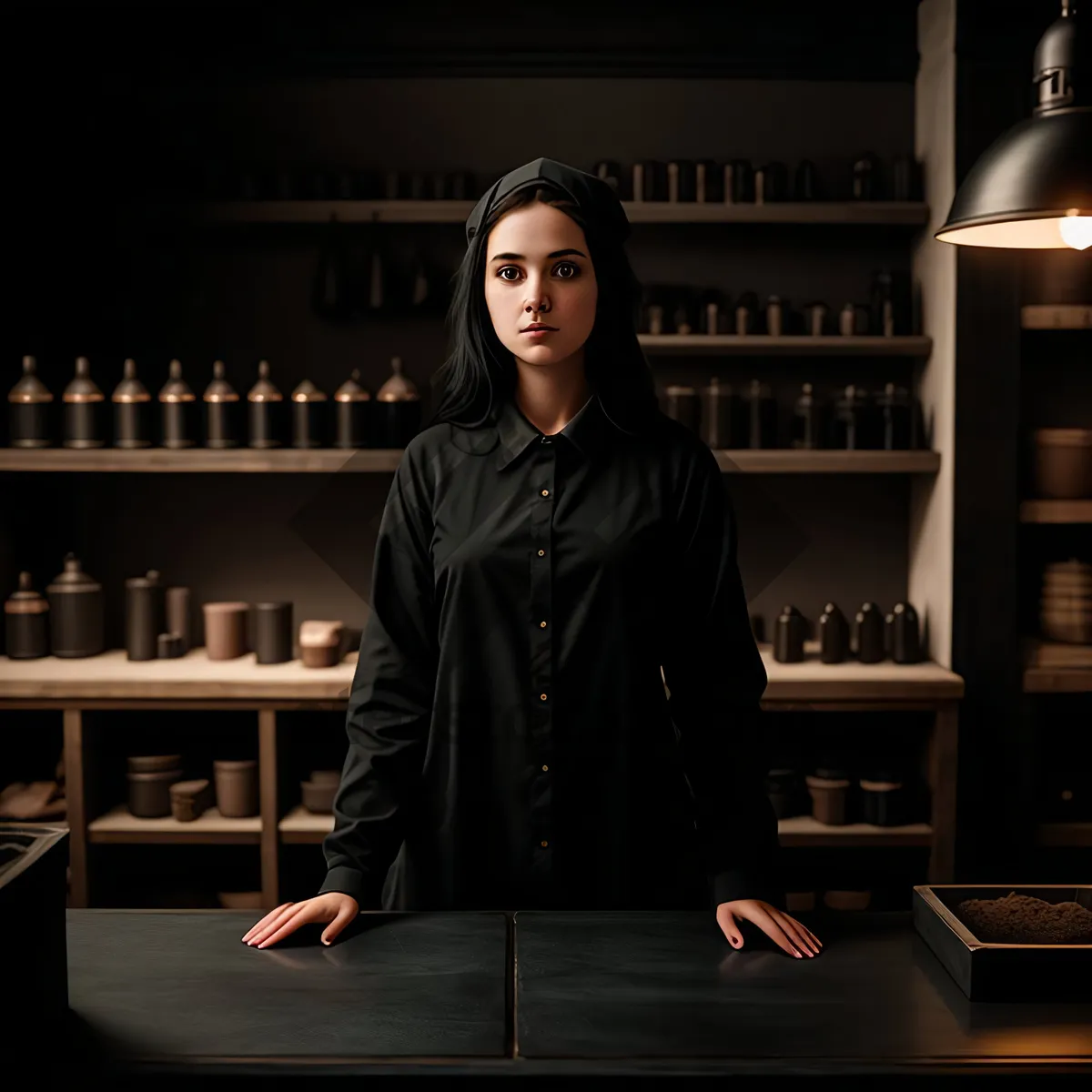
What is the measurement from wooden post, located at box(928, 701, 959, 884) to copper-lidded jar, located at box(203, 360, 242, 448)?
74.5 inches

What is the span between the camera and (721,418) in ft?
9.85

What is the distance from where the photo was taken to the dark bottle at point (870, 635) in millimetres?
2967

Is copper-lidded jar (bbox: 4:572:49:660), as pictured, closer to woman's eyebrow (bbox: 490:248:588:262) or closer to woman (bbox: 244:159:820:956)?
woman (bbox: 244:159:820:956)

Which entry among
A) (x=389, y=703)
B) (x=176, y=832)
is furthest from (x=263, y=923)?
(x=176, y=832)

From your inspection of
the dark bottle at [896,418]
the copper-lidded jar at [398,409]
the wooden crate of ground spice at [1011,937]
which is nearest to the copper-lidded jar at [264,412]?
the copper-lidded jar at [398,409]

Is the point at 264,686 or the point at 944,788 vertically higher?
the point at 264,686

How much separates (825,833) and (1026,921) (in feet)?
5.61

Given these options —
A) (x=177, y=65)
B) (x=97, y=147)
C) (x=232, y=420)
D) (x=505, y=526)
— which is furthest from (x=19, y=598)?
(x=505, y=526)

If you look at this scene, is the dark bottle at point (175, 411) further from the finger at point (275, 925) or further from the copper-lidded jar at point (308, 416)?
the finger at point (275, 925)

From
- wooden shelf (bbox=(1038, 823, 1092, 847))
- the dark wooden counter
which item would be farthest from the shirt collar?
wooden shelf (bbox=(1038, 823, 1092, 847))

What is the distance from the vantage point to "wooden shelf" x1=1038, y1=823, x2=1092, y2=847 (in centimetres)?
290

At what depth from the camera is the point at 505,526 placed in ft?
5.05

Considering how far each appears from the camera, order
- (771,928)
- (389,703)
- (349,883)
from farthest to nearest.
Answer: (389,703)
(349,883)
(771,928)

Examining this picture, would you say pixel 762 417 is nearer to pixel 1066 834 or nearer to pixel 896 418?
pixel 896 418
